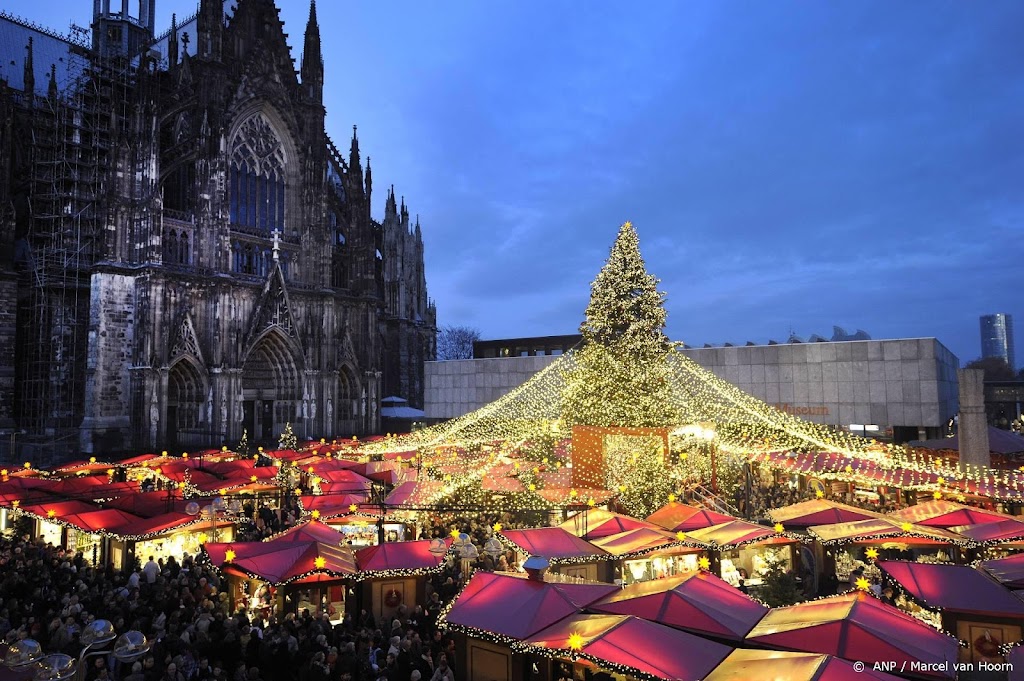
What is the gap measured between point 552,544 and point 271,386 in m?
34.1

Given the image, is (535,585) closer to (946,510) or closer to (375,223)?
(946,510)

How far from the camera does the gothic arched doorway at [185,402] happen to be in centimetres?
3788

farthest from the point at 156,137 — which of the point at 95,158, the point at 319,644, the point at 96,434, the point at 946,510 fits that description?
the point at 946,510

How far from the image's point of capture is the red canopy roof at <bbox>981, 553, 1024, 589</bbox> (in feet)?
35.3

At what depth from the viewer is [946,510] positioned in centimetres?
1516

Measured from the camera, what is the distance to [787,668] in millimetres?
7078

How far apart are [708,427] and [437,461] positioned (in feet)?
31.1

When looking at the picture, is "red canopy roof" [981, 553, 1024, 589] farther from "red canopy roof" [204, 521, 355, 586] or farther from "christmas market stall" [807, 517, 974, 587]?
"red canopy roof" [204, 521, 355, 586]

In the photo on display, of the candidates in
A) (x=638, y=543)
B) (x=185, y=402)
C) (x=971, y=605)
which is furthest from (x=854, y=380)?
(x=185, y=402)

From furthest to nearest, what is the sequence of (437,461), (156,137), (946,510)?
(156,137) → (437,461) → (946,510)

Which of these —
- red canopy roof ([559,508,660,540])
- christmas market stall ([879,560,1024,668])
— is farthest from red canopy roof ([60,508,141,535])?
christmas market stall ([879,560,1024,668])

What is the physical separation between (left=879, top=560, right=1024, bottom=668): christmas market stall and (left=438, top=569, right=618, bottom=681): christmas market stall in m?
5.29

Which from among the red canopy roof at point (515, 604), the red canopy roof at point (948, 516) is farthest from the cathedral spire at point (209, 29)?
the red canopy roof at point (948, 516)

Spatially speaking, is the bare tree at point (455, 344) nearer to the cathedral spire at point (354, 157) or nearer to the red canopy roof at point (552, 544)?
the cathedral spire at point (354, 157)
